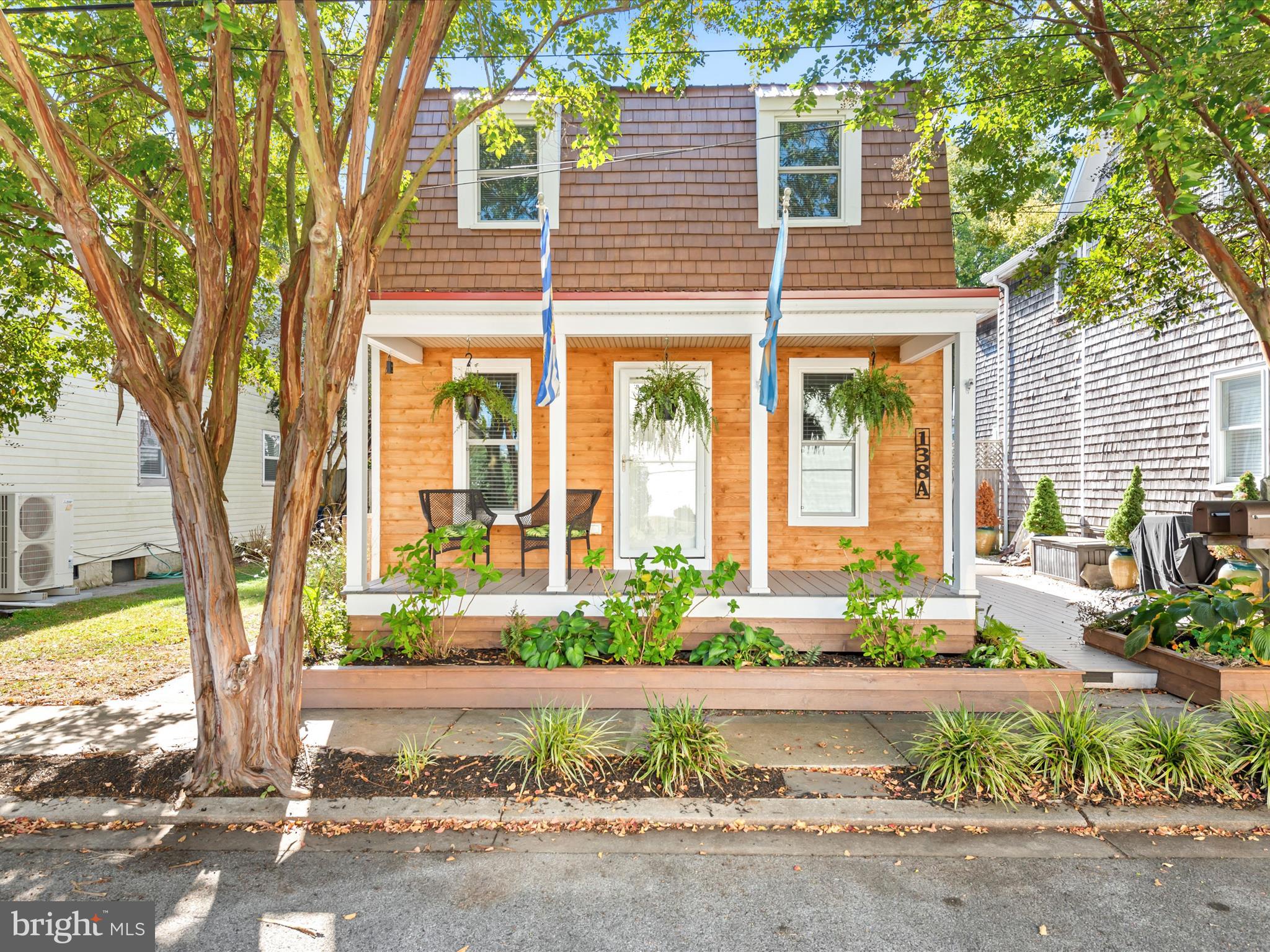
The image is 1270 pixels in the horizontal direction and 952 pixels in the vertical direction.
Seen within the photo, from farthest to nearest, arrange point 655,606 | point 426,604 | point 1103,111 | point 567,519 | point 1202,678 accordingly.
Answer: point 567,519, point 426,604, point 655,606, point 1202,678, point 1103,111

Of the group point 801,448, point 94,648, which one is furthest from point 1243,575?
point 94,648

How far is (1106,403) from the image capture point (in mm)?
10922

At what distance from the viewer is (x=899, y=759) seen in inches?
170

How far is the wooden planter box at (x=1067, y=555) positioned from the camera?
9.79 meters

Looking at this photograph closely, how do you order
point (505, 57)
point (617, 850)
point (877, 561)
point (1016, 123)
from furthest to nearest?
point (877, 561) → point (1016, 123) → point (505, 57) → point (617, 850)

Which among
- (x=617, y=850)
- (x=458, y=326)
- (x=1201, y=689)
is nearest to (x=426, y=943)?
(x=617, y=850)

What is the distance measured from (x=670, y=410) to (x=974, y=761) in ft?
12.9

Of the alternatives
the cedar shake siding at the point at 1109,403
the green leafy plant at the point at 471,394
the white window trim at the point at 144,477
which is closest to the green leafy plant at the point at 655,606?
the green leafy plant at the point at 471,394

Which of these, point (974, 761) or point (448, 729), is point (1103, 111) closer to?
point (974, 761)

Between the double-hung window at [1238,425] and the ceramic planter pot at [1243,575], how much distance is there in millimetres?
1423

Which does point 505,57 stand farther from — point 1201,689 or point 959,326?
point 1201,689

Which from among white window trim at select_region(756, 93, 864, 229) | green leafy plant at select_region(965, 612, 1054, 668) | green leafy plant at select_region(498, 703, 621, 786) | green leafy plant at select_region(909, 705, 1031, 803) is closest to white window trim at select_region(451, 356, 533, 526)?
white window trim at select_region(756, 93, 864, 229)

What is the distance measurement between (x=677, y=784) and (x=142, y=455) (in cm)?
1228

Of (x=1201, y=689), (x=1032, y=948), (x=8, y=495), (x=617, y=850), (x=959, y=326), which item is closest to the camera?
(x=1032, y=948)
